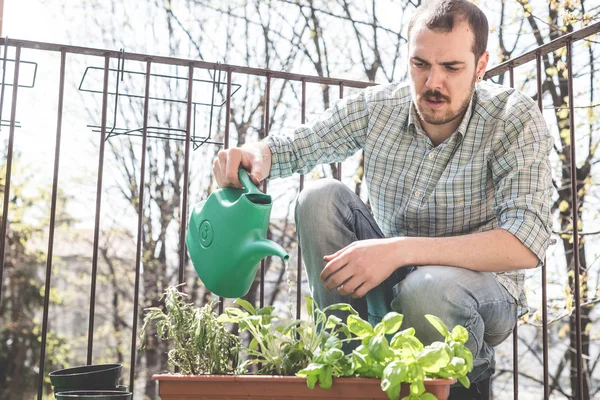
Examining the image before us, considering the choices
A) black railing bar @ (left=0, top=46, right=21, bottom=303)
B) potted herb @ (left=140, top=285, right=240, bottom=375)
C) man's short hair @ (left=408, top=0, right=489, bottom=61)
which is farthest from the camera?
black railing bar @ (left=0, top=46, right=21, bottom=303)

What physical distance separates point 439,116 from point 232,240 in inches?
21.9

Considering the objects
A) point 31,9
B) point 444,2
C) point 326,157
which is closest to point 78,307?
point 31,9

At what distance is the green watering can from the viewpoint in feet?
3.86

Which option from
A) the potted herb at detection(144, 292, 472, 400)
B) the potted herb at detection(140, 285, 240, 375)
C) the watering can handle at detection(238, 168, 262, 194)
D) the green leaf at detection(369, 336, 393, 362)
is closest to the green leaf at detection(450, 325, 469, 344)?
the potted herb at detection(144, 292, 472, 400)

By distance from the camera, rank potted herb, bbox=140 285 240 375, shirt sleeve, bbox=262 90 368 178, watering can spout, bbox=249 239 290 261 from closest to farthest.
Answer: potted herb, bbox=140 285 240 375, watering can spout, bbox=249 239 290 261, shirt sleeve, bbox=262 90 368 178

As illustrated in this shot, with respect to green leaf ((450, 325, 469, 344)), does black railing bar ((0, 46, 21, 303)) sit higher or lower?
higher

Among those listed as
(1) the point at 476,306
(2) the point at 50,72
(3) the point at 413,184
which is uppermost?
(2) the point at 50,72

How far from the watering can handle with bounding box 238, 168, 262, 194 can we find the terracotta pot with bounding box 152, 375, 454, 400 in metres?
0.42

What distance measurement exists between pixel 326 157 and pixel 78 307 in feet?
15.2

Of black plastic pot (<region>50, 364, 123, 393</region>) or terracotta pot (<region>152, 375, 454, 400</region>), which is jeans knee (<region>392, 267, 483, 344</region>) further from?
black plastic pot (<region>50, 364, 123, 393</region>)

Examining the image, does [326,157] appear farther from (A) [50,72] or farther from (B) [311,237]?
(A) [50,72]

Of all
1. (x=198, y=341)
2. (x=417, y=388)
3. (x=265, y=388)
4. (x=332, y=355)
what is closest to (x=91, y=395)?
(x=198, y=341)

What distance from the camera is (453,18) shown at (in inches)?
54.2

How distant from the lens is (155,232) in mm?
5145
